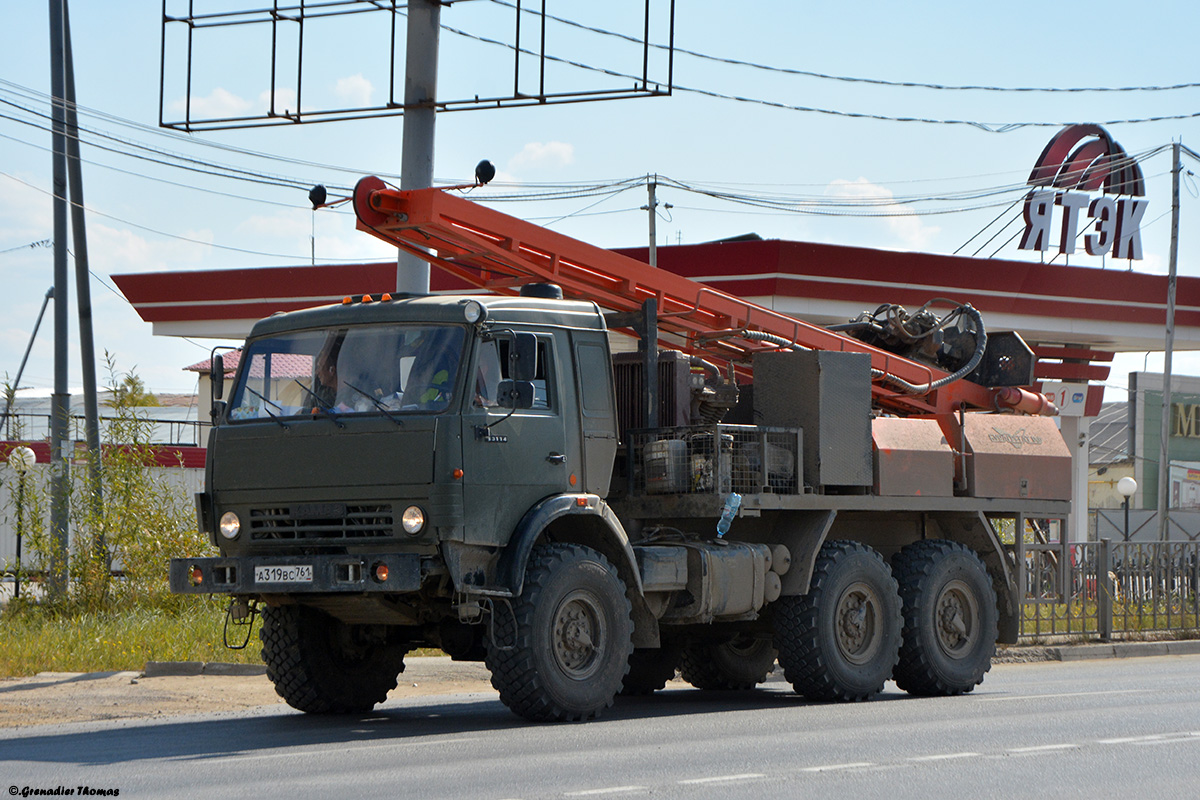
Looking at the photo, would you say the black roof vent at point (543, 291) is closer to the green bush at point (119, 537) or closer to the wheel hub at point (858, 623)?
the wheel hub at point (858, 623)

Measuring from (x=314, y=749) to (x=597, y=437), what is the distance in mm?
3207

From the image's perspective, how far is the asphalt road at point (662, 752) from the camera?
7.55 meters

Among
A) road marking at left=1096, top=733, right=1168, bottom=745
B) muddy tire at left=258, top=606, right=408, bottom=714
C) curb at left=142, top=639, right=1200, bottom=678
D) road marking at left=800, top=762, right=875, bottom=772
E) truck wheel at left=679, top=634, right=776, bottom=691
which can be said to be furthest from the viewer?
curb at left=142, top=639, right=1200, bottom=678

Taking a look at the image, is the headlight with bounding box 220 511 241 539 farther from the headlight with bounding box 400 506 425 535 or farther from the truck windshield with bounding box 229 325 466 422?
the headlight with bounding box 400 506 425 535

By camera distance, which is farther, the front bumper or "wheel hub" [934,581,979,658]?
"wheel hub" [934,581,979,658]

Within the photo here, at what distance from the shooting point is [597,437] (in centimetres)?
1123

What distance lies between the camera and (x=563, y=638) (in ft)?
34.5

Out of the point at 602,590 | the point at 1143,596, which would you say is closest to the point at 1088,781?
the point at 602,590

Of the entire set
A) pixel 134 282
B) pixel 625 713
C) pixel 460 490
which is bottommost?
pixel 625 713

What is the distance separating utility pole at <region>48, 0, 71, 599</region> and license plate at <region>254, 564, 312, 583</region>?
805 cm

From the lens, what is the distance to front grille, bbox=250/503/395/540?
1018 centimetres

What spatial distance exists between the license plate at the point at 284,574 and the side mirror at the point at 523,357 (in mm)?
1914

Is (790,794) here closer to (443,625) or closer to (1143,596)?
(443,625)

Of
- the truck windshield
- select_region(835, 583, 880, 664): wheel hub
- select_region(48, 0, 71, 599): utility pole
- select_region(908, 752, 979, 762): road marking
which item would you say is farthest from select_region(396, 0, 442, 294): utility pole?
select_region(908, 752, 979, 762): road marking
